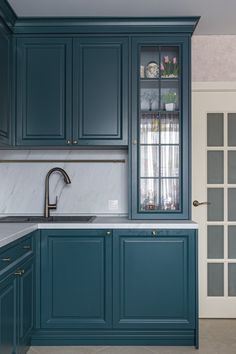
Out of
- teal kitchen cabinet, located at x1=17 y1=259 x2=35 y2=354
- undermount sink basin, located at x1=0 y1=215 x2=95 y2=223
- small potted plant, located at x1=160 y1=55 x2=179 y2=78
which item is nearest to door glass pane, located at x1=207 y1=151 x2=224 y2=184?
small potted plant, located at x1=160 y1=55 x2=179 y2=78

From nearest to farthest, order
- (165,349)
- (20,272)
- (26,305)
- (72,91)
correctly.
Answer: (20,272)
(26,305)
(165,349)
(72,91)

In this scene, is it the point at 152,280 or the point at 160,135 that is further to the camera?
the point at 160,135

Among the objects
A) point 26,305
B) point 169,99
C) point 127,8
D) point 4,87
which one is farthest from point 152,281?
point 127,8

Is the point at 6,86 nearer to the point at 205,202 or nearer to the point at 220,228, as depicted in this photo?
the point at 205,202

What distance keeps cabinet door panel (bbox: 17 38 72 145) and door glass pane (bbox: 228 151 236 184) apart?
1531mm

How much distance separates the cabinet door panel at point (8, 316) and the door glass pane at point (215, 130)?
2213mm

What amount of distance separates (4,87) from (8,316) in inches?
67.1

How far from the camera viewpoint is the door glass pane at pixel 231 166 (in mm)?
3637

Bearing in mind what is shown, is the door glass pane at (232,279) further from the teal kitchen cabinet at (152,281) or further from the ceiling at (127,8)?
the ceiling at (127,8)

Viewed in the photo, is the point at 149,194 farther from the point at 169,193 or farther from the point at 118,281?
the point at 118,281

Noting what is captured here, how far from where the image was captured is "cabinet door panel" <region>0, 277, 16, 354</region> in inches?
82.8

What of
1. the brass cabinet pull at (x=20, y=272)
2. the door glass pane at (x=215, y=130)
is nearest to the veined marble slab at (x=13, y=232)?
the brass cabinet pull at (x=20, y=272)

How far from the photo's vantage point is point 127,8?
9.80ft

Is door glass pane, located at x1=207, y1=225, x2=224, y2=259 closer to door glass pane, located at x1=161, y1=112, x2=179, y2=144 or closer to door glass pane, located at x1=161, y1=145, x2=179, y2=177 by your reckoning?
door glass pane, located at x1=161, y1=145, x2=179, y2=177
